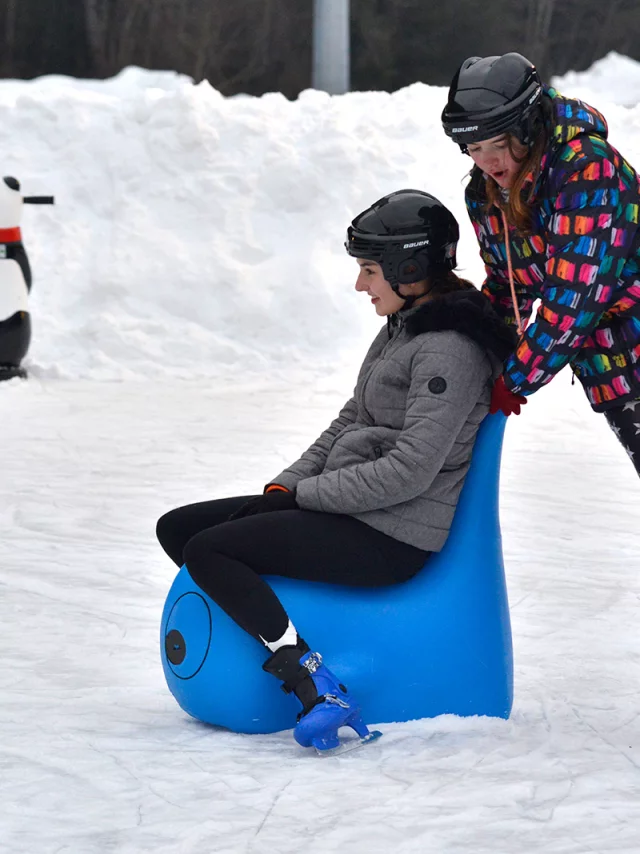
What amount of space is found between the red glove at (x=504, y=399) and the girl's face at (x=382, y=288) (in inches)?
10.4

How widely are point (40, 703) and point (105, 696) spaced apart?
0.50ft

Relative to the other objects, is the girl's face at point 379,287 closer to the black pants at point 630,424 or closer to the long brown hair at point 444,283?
the long brown hair at point 444,283

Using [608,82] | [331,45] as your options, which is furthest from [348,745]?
[608,82]

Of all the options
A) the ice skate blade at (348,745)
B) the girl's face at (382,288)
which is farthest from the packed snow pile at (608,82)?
the ice skate blade at (348,745)

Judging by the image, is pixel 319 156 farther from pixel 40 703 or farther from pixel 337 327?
pixel 40 703

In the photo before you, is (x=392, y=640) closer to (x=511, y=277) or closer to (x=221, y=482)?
(x=511, y=277)

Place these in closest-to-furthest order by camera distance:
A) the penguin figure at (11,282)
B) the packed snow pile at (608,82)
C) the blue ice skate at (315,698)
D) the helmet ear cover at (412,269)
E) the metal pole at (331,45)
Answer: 1. the blue ice skate at (315,698)
2. the helmet ear cover at (412,269)
3. the penguin figure at (11,282)
4. the metal pole at (331,45)
5. the packed snow pile at (608,82)

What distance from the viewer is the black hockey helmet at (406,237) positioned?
254cm

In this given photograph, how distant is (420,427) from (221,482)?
8.81 ft

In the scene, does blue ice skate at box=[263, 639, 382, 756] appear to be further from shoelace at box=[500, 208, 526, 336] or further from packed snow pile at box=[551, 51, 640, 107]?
packed snow pile at box=[551, 51, 640, 107]

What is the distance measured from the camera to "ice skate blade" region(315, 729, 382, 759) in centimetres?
238

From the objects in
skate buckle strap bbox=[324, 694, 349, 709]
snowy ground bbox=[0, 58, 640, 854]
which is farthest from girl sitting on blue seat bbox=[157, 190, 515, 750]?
snowy ground bbox=[0, 58, 640, 854]

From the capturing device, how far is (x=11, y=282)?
6.95 meters

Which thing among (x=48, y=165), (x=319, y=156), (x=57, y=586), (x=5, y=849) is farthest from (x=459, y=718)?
(x=48, y=165)
